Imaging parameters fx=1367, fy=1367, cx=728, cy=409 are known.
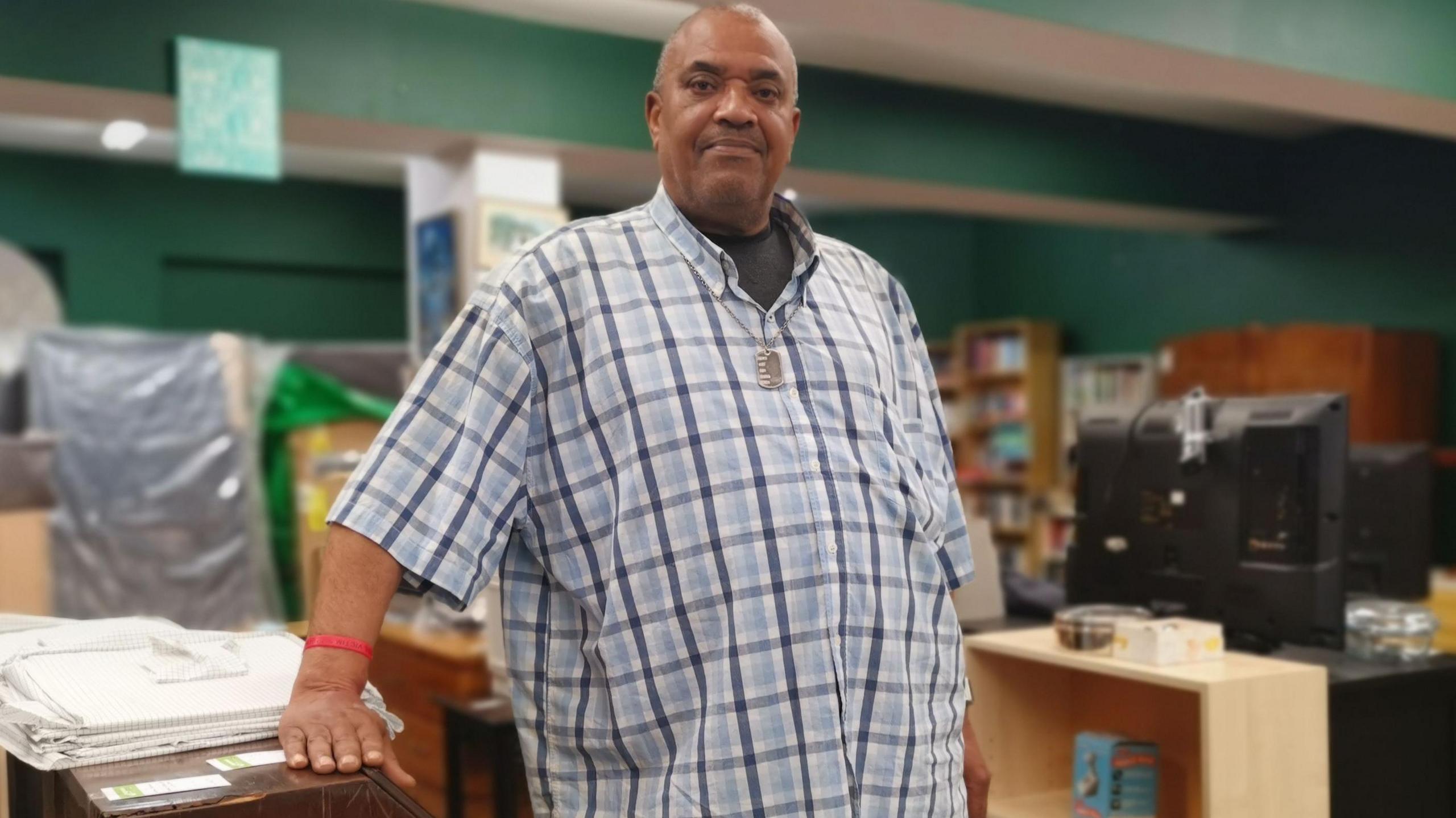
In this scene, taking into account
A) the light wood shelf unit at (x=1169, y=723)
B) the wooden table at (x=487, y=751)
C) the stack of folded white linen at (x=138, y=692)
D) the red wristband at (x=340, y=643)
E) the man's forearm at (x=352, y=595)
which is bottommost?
the wooden table at (x=487, y=751)

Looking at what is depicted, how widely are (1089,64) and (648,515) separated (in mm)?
3258

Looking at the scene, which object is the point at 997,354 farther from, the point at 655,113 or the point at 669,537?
the point at 669,537

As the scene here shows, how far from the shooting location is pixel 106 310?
8.11m

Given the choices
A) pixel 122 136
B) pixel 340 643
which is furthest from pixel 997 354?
pixel 340 643

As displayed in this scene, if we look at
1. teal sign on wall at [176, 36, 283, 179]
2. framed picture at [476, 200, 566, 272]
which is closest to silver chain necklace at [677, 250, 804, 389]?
teal sign on wall at [176, 36, 283, 179]

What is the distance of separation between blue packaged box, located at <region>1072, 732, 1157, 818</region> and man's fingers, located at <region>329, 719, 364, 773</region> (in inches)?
66.7

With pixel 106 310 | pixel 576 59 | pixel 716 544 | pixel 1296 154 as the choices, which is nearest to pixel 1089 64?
pixel 576 59

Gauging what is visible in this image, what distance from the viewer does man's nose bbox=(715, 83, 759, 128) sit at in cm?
172

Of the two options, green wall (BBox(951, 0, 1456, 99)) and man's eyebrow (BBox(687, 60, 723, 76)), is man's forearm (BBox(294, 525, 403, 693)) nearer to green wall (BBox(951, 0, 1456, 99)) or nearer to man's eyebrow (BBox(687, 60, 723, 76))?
man's eyebrow (BBox(687, 60, 723, 76))

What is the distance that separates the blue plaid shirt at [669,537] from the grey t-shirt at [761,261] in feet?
0.11

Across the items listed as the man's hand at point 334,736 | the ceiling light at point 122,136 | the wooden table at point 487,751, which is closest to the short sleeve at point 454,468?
the man's hand at point 334,736

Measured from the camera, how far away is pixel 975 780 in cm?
191

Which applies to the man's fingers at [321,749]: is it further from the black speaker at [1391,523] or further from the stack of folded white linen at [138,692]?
the black speaker at [1391,523]

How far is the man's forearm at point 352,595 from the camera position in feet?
4.79
